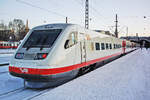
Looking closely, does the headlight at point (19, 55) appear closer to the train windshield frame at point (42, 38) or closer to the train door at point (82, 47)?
the train windshield frame at point (42, 38)

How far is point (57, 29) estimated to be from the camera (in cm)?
617

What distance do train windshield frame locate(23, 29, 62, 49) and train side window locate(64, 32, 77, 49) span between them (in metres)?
0.46

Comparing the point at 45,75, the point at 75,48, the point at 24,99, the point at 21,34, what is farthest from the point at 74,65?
the point at 21,34

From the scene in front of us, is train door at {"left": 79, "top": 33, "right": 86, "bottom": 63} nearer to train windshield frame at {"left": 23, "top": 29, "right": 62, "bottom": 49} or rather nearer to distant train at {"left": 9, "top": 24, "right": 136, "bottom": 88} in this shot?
distant train at {"left": 9, "top": 24, "right": 136, "bottom": 88}

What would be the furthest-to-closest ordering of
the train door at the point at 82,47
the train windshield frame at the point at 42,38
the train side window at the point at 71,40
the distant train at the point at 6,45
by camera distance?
the distant train at the point at 6,45 < the train door at the point at 82,47 < the train side window at the point at 71,40 < the train windshield frame at the point at 42,38

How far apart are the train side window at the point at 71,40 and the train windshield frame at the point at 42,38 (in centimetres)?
46

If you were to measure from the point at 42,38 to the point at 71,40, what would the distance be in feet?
3.82

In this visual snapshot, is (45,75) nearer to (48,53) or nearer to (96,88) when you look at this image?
(48,53)

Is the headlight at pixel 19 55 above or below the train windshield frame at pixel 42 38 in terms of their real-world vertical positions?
below

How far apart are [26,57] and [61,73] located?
4.48ft

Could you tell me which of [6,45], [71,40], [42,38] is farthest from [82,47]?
[6,45]

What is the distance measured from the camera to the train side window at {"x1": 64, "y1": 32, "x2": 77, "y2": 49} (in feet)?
19.2

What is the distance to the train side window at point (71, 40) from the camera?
5849mm

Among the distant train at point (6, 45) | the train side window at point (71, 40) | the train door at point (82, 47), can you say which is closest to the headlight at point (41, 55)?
the train side window at point (71, 40)
